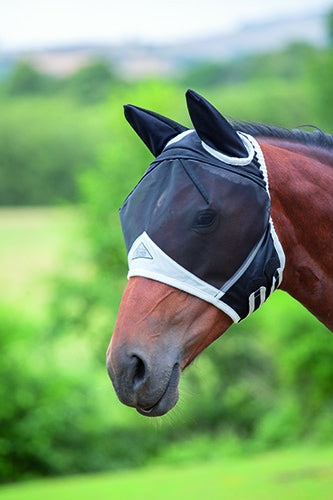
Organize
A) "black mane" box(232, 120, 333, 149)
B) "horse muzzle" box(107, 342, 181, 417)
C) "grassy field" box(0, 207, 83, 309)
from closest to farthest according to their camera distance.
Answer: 1. "horse muzzle" box(107, 342, 181, 417)
2. "black mane" box(232, 120, 333, 149)
3. "grassy field" box(0, 207, 83, 309)

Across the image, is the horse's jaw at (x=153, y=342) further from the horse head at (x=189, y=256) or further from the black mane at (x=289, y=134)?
the black mane at (x=289, y=134)

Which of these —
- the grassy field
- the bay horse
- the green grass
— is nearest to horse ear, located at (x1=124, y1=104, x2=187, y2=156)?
the bay horse

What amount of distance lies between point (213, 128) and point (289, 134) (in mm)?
507

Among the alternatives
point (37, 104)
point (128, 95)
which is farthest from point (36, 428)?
point (37, 104)

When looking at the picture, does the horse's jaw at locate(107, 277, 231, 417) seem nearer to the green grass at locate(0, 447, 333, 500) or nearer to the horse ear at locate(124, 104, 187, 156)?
the horse ear at locate(124, 104, 187, 156)

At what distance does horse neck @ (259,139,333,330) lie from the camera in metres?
2.47

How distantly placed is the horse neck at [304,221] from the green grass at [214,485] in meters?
5.27

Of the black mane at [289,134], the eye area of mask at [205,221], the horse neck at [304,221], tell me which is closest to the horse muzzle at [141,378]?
the eye area of mask at [205,221]

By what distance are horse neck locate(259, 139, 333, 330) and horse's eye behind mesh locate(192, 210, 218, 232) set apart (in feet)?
0.86

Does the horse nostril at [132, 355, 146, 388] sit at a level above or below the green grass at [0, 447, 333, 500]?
above

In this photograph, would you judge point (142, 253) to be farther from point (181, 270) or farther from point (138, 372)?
point (138, 372)

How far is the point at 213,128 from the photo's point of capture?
7.57ft

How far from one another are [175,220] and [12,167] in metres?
45.1

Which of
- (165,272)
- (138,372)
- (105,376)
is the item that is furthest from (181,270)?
(105,376)
